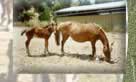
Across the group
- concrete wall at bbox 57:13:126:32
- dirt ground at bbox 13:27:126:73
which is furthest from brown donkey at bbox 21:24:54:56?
concrete wall at bbox 57:13:126:32

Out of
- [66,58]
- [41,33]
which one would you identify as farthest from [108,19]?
[41,33]

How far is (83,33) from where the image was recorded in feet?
11.7

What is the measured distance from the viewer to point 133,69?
3.04 metres

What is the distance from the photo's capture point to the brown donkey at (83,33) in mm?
3541

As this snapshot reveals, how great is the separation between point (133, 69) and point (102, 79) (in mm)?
586

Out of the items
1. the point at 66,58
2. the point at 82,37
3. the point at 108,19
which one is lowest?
the point at 66,58

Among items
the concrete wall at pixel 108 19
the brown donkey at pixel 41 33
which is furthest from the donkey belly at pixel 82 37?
→ the brown donkey at pixel 41 33

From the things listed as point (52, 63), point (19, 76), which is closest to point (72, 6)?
point (52, 63)

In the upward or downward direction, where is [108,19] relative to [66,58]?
upward

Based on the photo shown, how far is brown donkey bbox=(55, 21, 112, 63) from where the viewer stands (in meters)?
3.54

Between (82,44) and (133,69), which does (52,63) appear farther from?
(133,69)

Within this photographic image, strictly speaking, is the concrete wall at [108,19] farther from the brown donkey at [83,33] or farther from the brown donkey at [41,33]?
the brown donkey at [41,33]

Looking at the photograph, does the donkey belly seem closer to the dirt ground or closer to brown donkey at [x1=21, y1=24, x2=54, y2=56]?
the dirt ground

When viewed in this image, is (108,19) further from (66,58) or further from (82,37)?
(66,58)
